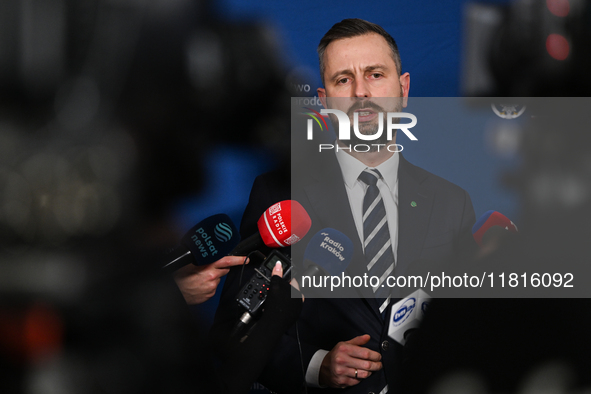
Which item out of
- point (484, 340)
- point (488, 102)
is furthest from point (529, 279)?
point (488, 102)

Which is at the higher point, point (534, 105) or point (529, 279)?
point (534, 105)

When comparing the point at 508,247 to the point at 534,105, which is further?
the point at 534,105

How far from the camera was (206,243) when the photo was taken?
132 centimetres

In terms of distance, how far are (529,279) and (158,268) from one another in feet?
2.36

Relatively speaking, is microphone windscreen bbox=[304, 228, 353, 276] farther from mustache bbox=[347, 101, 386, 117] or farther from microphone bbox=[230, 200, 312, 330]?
mustache bbox=[347, 101, 386, 117]

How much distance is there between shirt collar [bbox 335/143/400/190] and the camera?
158 centimetres

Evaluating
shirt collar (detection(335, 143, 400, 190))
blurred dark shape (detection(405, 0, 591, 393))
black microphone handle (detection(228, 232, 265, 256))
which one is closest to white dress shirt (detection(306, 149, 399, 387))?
shirt collar (detection(335, 143, 400, 190))

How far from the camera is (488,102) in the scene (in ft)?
4.92

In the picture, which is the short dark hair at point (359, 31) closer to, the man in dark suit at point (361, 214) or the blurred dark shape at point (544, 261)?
the man in dark suit at point (361, 214)

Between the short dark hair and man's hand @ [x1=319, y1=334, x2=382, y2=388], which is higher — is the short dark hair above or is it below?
above

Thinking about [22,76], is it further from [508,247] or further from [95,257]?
[508,247]

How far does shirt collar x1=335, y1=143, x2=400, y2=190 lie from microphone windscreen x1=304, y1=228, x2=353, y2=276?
25 centimetres

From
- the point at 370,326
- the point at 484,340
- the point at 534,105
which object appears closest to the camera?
the point at 484,340

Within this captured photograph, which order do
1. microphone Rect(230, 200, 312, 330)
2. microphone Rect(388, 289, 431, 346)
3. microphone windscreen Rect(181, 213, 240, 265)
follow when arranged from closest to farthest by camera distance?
microphone Rect(230, 200, 312, 330) < microphone windscreen Rect(181, 213, 240, 265) < microphone Rect(388, 289, 431, 346)
